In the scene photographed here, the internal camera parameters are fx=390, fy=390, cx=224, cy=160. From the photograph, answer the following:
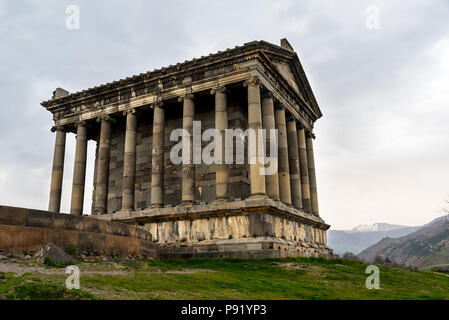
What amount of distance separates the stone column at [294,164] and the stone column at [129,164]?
10218 millimetres

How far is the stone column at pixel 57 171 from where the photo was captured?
26656mm

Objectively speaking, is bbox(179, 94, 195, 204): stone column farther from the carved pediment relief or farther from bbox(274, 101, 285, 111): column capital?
the carved pediment relief

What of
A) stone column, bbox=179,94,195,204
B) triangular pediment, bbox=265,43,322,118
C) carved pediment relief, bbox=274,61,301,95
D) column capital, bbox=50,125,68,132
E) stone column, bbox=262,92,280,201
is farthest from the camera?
column capital, bbox=50,125,68,132

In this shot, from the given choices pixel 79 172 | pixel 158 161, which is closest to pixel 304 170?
pixel 158 161

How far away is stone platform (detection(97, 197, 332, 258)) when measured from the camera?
1861cm

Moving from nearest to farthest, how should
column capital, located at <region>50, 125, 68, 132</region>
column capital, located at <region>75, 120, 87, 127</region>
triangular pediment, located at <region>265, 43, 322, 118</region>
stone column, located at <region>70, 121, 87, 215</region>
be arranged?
triangular pediment, located at <region>265, 43, 322, 118</region> < stone column, located at <region>70, 121, 87, 215</region> < column capital, located at <region>75, 120, 87, 127</region> < column capital, located at <region>50, 125, 68, 132</region>

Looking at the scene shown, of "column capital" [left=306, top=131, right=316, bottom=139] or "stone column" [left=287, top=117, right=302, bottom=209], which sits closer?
"stone column" [left=287, top=117, right=302, bottom=209]

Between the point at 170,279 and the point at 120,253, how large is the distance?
4.51 meters

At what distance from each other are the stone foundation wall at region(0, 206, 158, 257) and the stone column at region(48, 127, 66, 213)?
1319 cm
